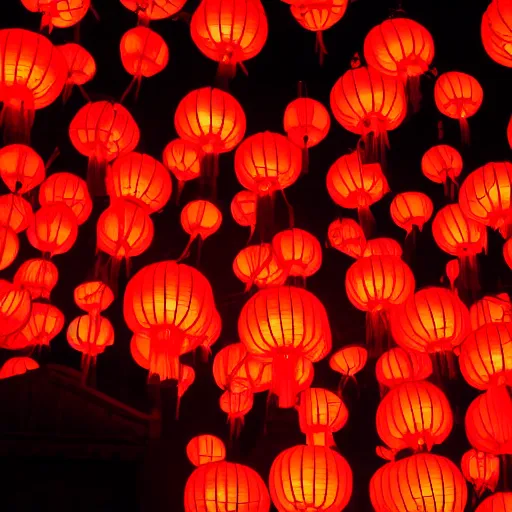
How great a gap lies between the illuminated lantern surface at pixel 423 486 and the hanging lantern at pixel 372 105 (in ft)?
4.24

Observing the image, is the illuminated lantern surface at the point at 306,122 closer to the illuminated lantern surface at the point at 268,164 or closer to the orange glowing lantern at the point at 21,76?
the illuminated lantern surface at the point at 268,164

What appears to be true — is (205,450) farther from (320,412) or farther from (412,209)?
(412,209)

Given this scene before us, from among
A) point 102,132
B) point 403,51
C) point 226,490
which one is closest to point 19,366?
point 102,132

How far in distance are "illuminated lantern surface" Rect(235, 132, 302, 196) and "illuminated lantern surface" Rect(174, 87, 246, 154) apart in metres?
0.14

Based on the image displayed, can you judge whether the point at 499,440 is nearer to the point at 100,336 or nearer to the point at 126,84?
the point at 100,336

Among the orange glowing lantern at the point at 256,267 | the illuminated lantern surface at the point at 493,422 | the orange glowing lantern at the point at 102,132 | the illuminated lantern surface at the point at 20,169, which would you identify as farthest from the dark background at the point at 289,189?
the illuminated lantern surface at the point at 493,422

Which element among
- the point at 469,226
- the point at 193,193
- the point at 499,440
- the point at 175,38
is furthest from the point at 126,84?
the point at 499,440

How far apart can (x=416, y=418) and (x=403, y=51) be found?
1.52 m

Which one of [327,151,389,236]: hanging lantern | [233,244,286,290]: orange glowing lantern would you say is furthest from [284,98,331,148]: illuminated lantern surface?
[233,244,286,290]: orange glowing lantern

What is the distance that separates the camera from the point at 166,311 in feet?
9.32

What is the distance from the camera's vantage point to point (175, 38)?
505 centimetres

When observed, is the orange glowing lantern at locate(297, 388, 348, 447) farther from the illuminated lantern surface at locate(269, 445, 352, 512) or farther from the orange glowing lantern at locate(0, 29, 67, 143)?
the orange glowing lantern at locate(0, 29, 67, 143)

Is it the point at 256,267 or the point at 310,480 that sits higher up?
the point at 256,267

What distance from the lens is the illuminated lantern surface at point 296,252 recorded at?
152 inches
